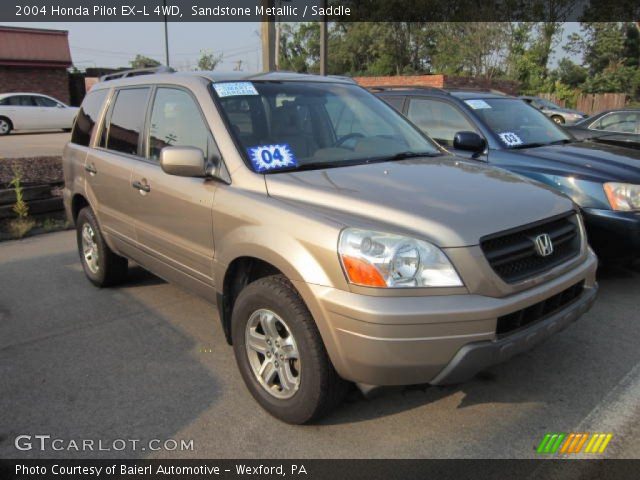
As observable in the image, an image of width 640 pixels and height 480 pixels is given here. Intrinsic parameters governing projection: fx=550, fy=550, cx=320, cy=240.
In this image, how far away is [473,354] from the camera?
7.96 ft

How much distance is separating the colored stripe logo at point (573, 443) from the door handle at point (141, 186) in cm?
287

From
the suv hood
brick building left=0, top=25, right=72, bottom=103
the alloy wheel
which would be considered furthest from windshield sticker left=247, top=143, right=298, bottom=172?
brick building left=0, top=25, right=72, bottom=103

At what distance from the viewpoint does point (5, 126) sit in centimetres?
2025

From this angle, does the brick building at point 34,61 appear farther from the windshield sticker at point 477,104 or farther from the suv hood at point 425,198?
the suv hood at point 425,198

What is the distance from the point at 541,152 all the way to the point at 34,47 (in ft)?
93.5

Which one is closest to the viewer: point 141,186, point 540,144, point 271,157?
point 271,157

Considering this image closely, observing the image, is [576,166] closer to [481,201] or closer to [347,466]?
[481,201]

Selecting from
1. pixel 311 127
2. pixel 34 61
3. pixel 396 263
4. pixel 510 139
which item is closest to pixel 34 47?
pixel 34 61

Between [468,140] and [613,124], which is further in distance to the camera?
[613,124]

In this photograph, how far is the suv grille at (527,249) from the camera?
2.57 meters

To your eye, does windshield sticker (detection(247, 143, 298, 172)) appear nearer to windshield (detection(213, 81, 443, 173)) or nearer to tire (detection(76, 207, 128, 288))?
windshield (detection(213, 81, 443, 173))

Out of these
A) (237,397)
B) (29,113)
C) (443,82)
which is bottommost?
(237,397)

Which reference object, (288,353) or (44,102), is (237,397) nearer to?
(288,353)

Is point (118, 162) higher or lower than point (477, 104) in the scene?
lower
